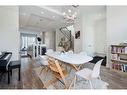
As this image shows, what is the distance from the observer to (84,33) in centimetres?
711

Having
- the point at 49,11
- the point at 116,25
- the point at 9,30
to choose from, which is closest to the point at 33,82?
the point at 9,30

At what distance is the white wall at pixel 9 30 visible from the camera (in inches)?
189

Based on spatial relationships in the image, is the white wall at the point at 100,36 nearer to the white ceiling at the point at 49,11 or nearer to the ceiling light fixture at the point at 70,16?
the white ceiling at the point at 49,11

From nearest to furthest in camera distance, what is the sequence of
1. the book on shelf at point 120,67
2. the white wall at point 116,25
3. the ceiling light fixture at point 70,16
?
the book on shelf at point 120,67 < the white wall at point 116,25 < the ceiling light fixture at point 70,16

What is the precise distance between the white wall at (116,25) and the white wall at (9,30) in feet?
12.7

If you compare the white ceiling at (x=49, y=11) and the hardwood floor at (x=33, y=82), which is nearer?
the hardwood floor at (x=33, y=82)

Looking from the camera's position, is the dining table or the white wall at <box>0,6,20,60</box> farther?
the white wall at <box>0,6,20,60</box>

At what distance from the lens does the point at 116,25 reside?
Result: 16.2 ft

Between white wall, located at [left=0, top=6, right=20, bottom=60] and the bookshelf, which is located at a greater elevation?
white wall, located at [left=0, top=6, right=20, bottom=60]

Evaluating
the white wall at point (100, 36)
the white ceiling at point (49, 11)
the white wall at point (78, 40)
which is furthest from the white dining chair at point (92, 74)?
the white wall at point (78, 40)

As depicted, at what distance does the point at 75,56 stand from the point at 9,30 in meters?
3.06

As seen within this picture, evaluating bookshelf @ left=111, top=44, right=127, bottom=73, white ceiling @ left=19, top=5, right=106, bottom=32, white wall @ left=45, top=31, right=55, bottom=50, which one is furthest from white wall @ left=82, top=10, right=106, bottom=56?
white wall @ left=45, top=31, right=55, bottom=50

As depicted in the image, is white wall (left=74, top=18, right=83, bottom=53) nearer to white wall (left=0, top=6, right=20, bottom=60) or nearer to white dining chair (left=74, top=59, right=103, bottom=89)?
white wall (left=0, top=6, right=20, bottom=60)

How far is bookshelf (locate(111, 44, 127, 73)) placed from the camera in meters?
4.41
